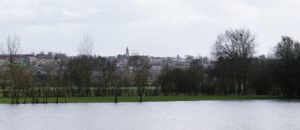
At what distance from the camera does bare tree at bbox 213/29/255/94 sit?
313ft

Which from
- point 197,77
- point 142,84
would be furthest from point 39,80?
point 197,77

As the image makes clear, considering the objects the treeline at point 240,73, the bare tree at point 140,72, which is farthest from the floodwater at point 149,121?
the treeline at point 240,73

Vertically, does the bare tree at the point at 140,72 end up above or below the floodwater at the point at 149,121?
above

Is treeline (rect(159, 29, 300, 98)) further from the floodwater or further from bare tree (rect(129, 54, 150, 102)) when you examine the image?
the floodwater

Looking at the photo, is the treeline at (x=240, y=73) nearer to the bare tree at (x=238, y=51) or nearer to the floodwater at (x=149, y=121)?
the bare tree at (x=238, y=51)

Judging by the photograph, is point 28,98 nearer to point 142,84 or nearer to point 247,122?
point 142,84

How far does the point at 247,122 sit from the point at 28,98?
44004 millimetres

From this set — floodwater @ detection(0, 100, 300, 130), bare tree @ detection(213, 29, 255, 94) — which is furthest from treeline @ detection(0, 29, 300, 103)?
floodwater @ detection(0, 100, 300, 130)

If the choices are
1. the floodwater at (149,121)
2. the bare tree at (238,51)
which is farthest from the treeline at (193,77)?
the floodwater at (149,121)

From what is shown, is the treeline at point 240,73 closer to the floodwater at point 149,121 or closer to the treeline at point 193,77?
the treeline at point 193,77

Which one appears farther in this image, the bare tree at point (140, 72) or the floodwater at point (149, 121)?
the bare tree at point (140, 72)

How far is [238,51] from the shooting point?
97.5 metres

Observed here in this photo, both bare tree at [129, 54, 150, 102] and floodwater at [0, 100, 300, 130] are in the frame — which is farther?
bare tree at [129, 54, 150, 102]

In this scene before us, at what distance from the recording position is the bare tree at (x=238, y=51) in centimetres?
9550
